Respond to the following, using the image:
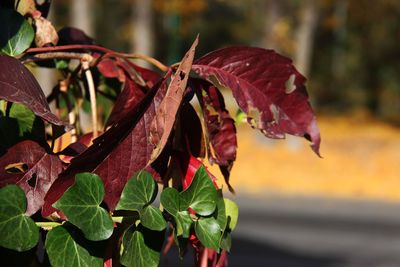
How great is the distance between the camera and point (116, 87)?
1.39 metres

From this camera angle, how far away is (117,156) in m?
0.93

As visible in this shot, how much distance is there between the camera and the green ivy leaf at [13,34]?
40.5 inches

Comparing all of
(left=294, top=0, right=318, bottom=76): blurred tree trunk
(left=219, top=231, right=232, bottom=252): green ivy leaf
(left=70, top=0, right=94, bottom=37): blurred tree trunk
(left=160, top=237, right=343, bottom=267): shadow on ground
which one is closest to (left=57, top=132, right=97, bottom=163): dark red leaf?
(left=219, top=231, right=232, bottom=252): green ivy leaf

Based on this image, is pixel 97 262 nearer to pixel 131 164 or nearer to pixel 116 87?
pixel 131 164

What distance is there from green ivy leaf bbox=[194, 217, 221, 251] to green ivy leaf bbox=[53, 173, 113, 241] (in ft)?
0.36

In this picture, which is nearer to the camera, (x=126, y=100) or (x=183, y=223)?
(x=183, y=223)

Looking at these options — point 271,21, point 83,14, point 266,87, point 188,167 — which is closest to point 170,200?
point 188,167

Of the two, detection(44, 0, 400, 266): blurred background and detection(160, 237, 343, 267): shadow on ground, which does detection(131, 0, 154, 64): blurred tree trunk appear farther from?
detection(160, 237, 343, 267): shadow on ground

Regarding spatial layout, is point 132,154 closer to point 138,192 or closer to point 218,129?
point 138,192

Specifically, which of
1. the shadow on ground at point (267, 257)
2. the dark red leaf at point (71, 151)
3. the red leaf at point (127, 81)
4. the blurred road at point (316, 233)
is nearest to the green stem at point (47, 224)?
the dark red leaf at point (71, 151)

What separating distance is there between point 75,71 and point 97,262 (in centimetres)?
38

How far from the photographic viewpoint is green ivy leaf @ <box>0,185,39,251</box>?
84cm

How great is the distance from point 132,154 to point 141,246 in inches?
4.2

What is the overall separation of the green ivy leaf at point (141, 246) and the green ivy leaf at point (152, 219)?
0.10ft
